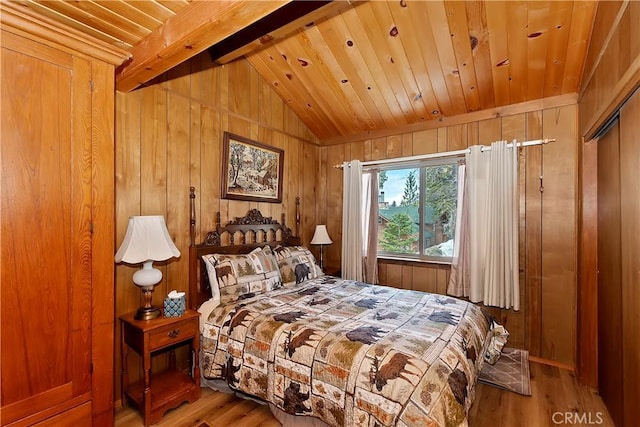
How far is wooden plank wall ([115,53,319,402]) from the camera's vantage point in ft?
7.57

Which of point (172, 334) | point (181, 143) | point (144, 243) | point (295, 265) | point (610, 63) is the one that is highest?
point (610, 63)

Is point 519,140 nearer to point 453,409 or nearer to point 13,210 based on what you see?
point 453,409

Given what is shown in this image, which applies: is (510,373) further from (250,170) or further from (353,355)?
(250,170)

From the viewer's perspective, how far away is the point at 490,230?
2979 millimetres

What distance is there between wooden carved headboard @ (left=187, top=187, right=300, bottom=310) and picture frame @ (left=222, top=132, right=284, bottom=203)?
22 centimetres

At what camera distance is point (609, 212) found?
2.10 metres

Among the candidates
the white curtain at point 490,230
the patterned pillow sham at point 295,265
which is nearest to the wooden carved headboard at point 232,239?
the patterned pillow sham at point 295,265

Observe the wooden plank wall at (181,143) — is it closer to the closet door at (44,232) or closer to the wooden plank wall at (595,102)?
the closet door at (44,232)

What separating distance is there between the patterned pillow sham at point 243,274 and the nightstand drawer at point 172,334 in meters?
0.32

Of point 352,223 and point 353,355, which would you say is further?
point 352,223

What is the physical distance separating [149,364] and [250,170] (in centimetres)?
198

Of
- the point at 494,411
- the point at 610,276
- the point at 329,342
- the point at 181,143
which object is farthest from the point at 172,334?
the point at 610,276

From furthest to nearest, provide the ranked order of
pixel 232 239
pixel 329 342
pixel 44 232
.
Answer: pixel 232 239, pixel 329 342, pixel 44 232

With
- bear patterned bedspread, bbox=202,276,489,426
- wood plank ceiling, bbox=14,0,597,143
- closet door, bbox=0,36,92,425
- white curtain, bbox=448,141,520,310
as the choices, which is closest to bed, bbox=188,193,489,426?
bear patterned bedspread, bbox=202,276,489,426
